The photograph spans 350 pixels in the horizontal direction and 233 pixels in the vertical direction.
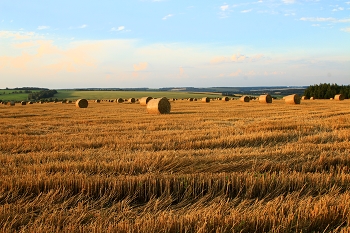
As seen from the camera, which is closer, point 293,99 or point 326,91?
point 293,99

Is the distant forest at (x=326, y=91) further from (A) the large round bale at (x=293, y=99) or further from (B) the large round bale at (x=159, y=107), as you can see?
(B) the large round bale at (x=159, y=107)

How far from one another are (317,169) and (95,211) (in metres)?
4.52

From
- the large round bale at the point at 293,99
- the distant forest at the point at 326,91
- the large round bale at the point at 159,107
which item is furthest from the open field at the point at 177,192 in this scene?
the distant forest at the point at 326,91

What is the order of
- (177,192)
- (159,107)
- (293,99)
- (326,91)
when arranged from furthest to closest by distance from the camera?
(326,91)
(293,99)
(159,107)
(177,192)

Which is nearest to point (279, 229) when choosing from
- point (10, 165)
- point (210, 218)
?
point (210, 218)

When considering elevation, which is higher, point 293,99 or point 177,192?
point 293,99

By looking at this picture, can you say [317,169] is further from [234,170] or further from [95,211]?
[95,211]

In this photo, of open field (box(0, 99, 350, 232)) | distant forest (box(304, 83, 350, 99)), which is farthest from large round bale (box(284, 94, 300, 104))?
distant forest (box(304, 83, 350, 99))

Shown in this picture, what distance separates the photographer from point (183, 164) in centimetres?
662

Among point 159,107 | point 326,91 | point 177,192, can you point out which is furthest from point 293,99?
point 326,91

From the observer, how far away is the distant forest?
250ft

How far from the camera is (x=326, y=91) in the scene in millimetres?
78062

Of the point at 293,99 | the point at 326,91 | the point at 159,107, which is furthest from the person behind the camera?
the point at 326,91

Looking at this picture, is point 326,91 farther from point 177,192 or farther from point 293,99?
point 177,192
